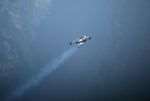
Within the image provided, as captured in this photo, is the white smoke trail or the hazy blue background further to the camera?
the white smoke trail

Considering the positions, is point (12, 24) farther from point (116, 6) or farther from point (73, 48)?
point (116, 6)

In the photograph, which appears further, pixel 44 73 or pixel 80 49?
pixel 44 73

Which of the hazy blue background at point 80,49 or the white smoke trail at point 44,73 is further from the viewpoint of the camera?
the white smoke trail at point 44,73

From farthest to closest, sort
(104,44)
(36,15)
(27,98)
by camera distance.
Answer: (36,15)
(104,44)
(27,98)

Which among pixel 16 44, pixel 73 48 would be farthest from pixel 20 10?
pixel 73 48
